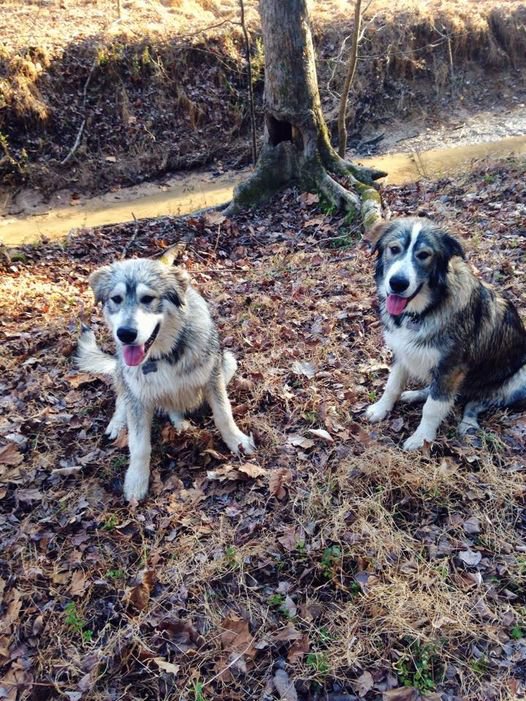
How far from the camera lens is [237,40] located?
15883 millimetres

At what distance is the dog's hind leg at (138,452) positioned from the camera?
13.2ft

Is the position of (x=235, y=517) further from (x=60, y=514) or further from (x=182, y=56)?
(x=182, y=56)

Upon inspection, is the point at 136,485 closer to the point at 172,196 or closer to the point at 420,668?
the point at 420,668

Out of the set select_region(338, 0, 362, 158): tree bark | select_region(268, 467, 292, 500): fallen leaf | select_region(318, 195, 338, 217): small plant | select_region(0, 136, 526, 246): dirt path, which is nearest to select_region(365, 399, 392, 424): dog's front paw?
select_region(268, 467, 292, 500): fallen leaf

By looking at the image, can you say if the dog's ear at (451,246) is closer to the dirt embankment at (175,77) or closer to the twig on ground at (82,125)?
the dirt embankment at (175,77)

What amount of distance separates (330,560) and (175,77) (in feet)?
50.4

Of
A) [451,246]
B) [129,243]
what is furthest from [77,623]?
[129,243]

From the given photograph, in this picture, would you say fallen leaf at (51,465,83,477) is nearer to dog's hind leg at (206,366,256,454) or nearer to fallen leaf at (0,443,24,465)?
fallen leaf at (0,443,24,465)

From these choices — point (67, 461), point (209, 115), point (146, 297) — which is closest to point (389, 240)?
point (146, 297)

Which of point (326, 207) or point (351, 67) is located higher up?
point (351, 67)

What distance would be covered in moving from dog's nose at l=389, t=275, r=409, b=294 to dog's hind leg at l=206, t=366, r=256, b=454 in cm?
155

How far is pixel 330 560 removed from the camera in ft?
11.0

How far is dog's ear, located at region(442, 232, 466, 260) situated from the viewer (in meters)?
3.84

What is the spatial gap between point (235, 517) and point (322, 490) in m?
0.67
